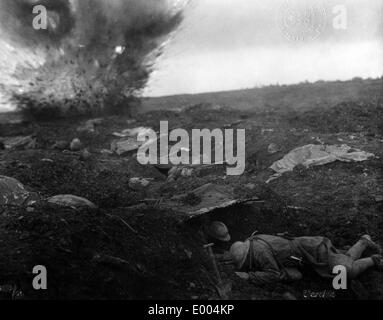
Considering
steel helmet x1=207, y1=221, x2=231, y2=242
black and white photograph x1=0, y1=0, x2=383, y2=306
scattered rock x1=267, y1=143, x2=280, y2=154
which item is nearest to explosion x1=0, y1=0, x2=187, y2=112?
black and white photograph x1=0, y1=0, x2=383, y2=306

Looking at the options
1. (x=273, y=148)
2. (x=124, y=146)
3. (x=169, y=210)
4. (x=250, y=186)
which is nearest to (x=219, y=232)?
(x=169, y=210)

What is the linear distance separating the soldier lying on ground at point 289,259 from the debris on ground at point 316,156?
3.00 meters

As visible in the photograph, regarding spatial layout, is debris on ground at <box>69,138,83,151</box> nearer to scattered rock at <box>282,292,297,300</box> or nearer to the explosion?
the explosion

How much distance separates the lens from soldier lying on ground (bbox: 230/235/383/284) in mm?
4414

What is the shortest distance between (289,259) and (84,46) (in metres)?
9.53

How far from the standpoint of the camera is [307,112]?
11648 millimetres

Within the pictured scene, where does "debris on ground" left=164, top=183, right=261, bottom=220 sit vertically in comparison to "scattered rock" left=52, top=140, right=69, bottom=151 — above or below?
below

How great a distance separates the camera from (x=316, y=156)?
7.92 meters

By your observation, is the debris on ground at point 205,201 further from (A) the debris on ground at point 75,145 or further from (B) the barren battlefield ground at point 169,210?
(A) the debris on ground at point 75,145

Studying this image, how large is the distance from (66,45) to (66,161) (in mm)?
4729

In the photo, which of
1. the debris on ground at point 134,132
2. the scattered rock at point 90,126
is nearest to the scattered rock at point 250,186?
the debris on ground at point 134,132

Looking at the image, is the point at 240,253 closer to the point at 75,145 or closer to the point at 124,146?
the point at 124,146

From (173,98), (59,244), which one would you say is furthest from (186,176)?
(173,98)

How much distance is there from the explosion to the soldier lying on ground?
356 inches
